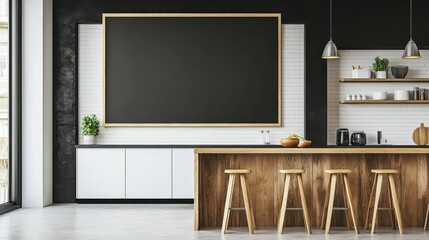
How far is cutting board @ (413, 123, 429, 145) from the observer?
8.46 meters

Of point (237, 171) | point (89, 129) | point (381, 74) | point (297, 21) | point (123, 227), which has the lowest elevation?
point (123, 227)

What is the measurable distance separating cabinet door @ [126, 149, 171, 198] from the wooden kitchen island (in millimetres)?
1912

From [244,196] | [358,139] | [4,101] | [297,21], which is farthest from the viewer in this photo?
[297,21]

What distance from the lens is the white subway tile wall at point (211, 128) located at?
28.3 ft

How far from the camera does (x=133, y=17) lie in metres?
8.60

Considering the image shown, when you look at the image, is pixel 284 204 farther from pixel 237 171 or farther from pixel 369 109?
pixel 369 109

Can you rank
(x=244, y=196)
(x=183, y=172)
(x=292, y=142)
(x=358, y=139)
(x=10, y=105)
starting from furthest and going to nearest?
(x=358, y=139) → (x=183, y=172) → (x=10, y=105) → (x=292, y=142) → (x=244, y=196)

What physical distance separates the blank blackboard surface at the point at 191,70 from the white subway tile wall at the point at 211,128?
5.0 inches

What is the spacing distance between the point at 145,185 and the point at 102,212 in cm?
89

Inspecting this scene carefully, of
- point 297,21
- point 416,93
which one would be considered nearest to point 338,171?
point 416,93

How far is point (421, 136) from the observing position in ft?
27.8

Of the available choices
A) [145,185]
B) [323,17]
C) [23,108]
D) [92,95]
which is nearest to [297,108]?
[323,17]

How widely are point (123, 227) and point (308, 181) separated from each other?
208 cm

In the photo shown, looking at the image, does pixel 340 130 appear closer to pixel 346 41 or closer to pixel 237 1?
pixel 346 41
